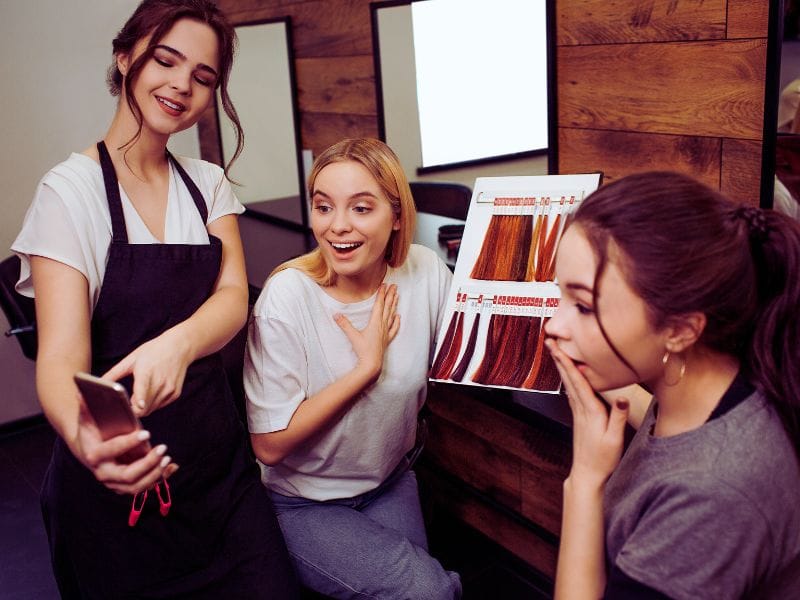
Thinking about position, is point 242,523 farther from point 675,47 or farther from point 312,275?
point 675,47

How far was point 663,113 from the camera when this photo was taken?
1941 millimetres

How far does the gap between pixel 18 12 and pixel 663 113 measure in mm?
3036

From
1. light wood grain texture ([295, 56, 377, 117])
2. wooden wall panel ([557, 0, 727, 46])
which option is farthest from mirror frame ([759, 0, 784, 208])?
light wood grain texture ([295, 56, 377, 117])

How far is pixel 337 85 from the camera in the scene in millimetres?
3268

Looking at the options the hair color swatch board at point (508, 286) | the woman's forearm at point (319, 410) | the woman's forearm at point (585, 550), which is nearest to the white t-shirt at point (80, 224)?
the woman's forearm at point (319, 410)

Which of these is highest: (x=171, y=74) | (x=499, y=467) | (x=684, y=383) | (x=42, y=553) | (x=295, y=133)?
(x=171, y=74)

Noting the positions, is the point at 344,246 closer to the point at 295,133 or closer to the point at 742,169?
the point at 742,169

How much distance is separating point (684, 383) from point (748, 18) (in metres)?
1.03

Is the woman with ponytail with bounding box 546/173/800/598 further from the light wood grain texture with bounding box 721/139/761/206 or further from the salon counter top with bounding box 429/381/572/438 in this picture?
the light wood grain texture with bounding box 721/139/761/206

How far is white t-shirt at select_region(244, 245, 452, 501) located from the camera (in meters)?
1.53

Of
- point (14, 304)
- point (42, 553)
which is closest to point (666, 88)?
point (14, 304)

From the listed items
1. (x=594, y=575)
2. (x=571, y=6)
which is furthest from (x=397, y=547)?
(x=571, y=6)

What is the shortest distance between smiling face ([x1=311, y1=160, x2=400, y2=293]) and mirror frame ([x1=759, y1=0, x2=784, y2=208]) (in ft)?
2.79

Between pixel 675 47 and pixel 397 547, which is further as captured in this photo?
pixel 675 47
